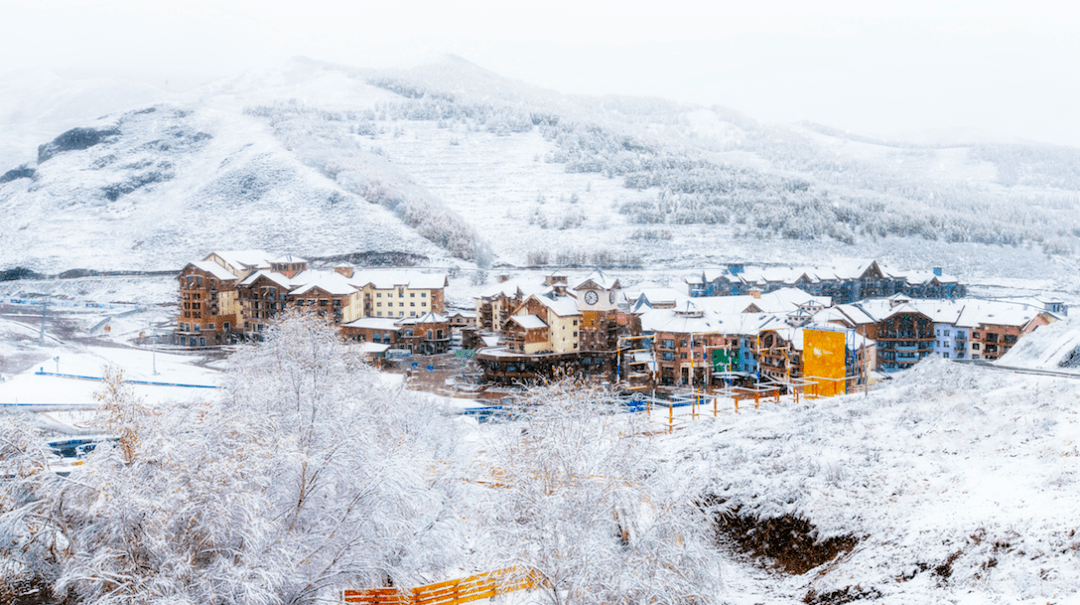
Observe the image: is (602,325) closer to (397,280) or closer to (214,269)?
(397,280)

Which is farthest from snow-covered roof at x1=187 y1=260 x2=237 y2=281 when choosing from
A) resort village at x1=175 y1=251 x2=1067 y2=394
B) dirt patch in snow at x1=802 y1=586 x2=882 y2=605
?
dirt patch in snow at x1=802 y1=586 x2=882 y2=605

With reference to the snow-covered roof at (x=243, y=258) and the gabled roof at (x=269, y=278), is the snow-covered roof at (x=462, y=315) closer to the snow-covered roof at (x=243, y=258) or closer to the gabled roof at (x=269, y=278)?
the gabled roof at (x=269, y=278)

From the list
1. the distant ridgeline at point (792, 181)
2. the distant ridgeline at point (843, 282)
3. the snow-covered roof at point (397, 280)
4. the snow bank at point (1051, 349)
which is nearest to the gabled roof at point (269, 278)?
the snow-covered roof at point (397, 280)

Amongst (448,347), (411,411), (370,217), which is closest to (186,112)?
(370,217)

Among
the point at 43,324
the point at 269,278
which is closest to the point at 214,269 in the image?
the point at 269,278

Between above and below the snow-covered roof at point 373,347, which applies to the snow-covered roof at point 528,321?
above
